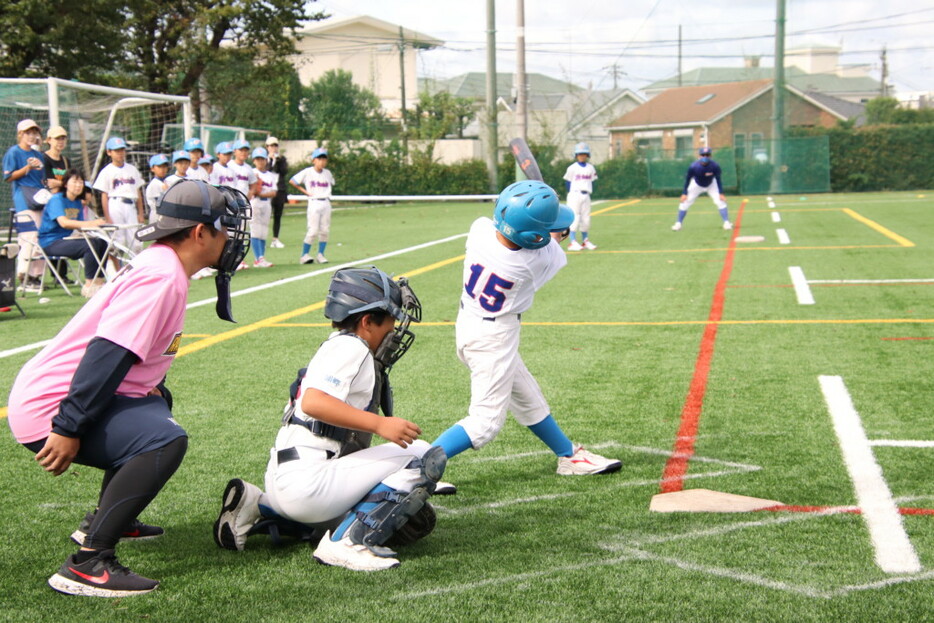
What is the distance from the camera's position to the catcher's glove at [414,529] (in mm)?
3916

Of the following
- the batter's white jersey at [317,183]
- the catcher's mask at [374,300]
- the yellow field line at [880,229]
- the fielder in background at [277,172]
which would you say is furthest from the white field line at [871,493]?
the fielder in background at [277,172]

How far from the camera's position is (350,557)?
146 inches

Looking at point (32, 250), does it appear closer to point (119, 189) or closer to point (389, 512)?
point (119, 189)

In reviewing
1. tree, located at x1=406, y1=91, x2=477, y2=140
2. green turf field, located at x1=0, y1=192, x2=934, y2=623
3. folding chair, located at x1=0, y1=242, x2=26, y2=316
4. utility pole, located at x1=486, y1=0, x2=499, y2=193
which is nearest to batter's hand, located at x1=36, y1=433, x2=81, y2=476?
green turf field, located at x1=0, y1=192, x2=934, y2=623

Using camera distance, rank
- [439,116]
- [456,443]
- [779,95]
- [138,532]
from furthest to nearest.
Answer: [439,116], [779,95], [456,443], [138,532]

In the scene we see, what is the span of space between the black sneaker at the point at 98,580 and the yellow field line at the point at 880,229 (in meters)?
15.7

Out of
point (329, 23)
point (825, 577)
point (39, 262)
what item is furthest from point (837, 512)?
point (329, 23)

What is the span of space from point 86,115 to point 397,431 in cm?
1823

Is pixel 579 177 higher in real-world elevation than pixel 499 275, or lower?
higher

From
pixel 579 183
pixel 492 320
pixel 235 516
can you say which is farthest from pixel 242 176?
pixel 235 516

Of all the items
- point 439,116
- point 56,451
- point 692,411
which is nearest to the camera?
point 56,451

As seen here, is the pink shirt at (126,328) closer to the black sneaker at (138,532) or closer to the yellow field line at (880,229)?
the black sneaker at (138,532)

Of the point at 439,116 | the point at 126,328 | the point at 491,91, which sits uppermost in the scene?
the point at 439,116

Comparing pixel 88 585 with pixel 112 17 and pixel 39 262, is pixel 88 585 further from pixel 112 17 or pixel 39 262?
pixel 112 17
